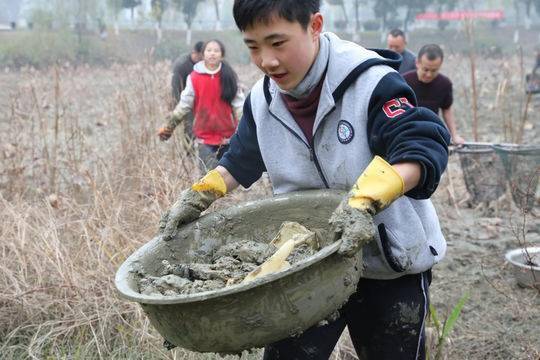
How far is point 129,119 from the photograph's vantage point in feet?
18.4

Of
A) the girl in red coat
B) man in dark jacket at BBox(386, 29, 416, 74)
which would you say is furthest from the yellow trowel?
man in dark jacket at BBox(386, 29, 416, 74)

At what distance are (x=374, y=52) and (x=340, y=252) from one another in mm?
749

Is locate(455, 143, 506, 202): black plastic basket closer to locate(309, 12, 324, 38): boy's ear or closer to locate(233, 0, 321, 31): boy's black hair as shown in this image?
locate(309, 12, 324, 38): boy's ear

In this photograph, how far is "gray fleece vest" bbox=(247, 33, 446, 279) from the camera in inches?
82.1

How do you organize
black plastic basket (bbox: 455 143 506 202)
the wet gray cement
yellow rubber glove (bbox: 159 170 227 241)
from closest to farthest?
the wet gray cement → yellow rubber glove (bbox: 159 170 227 241) → black plastic basket (bbox: 455 143 506 202)

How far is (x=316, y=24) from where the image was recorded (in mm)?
2096

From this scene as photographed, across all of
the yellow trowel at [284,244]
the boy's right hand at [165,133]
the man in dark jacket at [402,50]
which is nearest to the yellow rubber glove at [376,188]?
the yellow trowel at [284,244]

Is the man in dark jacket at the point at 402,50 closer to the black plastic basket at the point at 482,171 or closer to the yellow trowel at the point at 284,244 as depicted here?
the black plastic basket at the point at 482,171

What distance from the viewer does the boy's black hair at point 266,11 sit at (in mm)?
1948

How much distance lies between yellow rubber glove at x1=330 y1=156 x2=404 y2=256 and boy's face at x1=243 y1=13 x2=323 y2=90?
1.24 ft

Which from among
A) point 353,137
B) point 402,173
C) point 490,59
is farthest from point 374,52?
point 490,59

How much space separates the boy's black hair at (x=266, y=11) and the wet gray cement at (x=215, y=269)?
61cm

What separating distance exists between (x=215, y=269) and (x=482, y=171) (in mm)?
4901

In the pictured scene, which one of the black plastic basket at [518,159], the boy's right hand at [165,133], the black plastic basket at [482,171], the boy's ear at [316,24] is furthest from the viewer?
the black plastic basket at [482,171]
